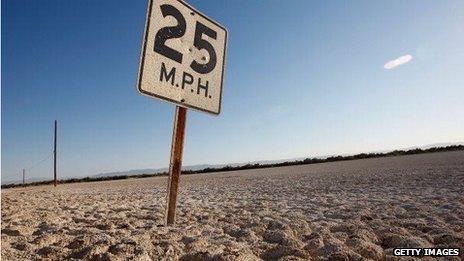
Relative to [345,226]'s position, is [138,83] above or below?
above

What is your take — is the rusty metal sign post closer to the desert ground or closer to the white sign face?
the white sign face

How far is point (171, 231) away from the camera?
387 cm

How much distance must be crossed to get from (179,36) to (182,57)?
0.62 feet

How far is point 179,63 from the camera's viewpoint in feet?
9.98

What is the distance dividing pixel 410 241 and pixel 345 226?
0.93 meters

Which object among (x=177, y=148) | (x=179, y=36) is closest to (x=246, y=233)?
(x=177, y=148)

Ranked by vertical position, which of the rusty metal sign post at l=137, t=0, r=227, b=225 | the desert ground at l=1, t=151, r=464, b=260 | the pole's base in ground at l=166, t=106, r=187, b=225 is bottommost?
the desert ground at l=1, t=151, r=464, b=260

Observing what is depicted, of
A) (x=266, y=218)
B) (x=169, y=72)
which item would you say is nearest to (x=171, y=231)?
(x=266, y=218)

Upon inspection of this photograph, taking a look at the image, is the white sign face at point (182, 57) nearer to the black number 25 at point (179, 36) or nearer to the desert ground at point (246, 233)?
the black number 25 at point (179, 36)

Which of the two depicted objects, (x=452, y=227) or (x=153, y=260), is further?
(x=452, y=227)

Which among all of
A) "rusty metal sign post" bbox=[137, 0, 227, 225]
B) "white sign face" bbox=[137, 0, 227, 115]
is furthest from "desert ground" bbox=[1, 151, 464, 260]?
"white sign face" bbox=[137, 0, 227, 115]

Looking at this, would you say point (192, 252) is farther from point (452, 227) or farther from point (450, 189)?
point (450, 189)

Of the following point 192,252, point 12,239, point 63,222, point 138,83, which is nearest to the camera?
point 138,83

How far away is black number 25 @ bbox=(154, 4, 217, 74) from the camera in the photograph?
2902 millimetres
